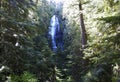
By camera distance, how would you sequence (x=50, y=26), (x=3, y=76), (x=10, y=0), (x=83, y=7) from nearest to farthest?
(x=3, y=76)
(x=10, y=0)
(x=83, y=7)
(x=50, y=26)

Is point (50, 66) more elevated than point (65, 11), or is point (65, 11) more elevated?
point (65, 11)

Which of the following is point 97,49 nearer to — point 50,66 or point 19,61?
point 19,61

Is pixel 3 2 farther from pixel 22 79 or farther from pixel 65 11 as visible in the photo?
pixel 65 11

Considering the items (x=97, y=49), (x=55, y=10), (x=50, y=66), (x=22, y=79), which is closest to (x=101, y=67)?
(x=97, y=49)

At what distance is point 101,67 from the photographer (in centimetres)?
1224

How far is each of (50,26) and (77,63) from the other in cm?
1572

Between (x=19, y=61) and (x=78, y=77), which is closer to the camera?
(x=19, y=61)

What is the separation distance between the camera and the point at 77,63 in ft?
60.2

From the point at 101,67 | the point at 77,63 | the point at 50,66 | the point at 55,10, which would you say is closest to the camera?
the point at 101,67

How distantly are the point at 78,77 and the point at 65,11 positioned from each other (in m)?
5.90

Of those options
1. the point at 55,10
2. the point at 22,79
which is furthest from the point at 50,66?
the point at 55,10

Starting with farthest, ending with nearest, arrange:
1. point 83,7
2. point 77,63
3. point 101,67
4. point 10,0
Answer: point 77,63 → point 83,7 → point 101,67 → point 10,0

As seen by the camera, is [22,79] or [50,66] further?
[50,66]

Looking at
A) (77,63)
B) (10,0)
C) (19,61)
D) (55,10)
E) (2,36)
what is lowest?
(77,63)
